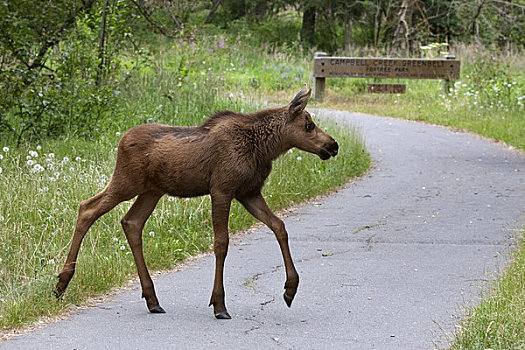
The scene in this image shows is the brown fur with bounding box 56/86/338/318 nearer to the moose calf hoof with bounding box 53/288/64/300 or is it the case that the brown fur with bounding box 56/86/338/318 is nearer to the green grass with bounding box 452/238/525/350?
the moose calf hoof with bounding box 53/288/64/300

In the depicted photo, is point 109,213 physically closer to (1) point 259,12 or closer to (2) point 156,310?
(2) point 156,310

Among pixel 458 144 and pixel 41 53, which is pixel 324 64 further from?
pixel 41 53

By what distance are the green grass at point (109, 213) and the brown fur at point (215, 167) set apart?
1.77 feet

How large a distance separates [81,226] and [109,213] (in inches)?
97.3

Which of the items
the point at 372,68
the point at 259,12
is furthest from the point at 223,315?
the point at 259,12

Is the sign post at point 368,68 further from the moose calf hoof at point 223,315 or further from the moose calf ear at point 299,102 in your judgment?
the moose calf hoof at point 223,315

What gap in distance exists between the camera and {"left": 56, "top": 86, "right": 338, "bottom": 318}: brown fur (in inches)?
244

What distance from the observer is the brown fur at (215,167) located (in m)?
6.19

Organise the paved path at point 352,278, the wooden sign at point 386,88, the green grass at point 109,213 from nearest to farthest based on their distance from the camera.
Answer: the paved path at point 352,278, the green grass at point 109,213, the wooden sign at point 386,88

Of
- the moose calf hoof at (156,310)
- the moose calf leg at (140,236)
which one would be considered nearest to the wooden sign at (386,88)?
the moose calf leg at (140,236)

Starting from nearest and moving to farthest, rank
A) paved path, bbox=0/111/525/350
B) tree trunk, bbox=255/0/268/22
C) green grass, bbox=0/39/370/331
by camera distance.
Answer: paved path, bbox=0/111/525/350, green grass, bbox=0/39/370/331, tree trunk, bbox=255/0/268/22

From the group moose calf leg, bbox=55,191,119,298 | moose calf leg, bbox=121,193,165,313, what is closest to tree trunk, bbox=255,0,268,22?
moose calf leg, bbox=121,193,165,313

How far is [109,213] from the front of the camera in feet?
29.0

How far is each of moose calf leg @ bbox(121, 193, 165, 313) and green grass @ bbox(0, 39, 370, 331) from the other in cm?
59
